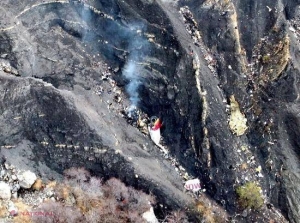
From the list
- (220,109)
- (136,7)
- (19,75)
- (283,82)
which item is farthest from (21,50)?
(283,82)

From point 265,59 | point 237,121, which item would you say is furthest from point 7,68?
point 265,59

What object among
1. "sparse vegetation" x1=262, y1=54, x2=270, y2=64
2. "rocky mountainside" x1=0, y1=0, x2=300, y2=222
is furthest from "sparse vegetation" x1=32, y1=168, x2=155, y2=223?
"sparse vegetation" x1=262, y1=54, x2=270, y2=64

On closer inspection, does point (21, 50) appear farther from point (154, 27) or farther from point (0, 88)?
point (154, 27)

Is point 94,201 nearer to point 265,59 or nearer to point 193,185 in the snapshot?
point 193,185

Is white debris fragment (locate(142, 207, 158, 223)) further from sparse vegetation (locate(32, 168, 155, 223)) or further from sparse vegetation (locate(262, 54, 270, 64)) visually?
sparse vegetation (locate(262, 54, 270, 64))

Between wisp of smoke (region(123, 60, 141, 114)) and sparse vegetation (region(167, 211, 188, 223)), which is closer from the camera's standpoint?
sparse vegetation (region(167, 211, 188, 223))

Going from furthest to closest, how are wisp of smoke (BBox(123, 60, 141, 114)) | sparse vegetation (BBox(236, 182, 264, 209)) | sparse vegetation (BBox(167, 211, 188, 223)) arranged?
1. wisp of smoke (BBox(123, 60, 141, 114))
2. sparse vegetation (BBox(236, 182, 264, 209))
3. sparse vegetation (BBox(167, 211, 188, 223))

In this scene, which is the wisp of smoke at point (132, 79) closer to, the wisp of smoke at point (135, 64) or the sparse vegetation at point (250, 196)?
the wisp of smoke at point (135, 64)
